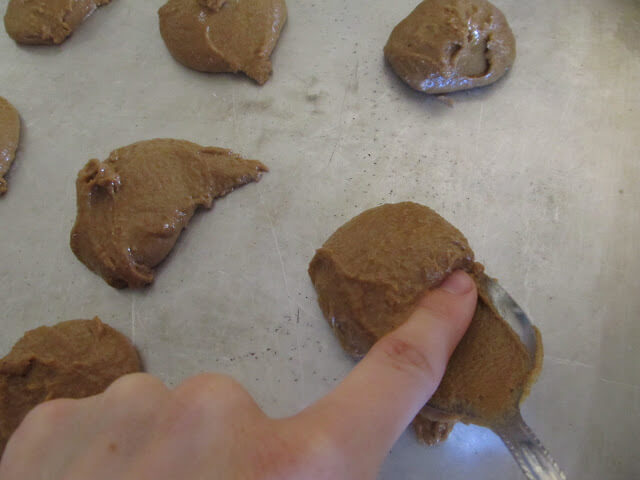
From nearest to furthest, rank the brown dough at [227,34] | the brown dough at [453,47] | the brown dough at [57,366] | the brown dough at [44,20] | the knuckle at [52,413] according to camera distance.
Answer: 1. the knuckle at [52,413]
2. the brown dough at [57,366]
3. the brown dough at [453,47]
4. the brown dough at [227,34]
5. the brown dough at [44,20]

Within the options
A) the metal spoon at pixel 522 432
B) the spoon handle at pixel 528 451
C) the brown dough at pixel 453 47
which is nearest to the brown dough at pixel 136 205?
the brown dough at pixel 453 47

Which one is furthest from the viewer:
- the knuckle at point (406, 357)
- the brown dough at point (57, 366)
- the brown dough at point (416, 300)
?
the brown dough at point (57, 366)

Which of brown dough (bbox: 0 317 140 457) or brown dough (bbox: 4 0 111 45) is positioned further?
brown dough (bbox: 4 0 111 45)

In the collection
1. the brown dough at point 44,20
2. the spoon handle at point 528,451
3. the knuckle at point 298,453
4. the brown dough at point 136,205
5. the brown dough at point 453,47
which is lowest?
the spoon handle at point 528,451

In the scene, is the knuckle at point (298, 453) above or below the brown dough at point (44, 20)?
below

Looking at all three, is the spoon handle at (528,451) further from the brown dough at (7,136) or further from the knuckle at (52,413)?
the brown dough at (7,136)

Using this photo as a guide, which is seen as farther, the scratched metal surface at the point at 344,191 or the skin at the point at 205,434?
the scratched metal surface at the point at 344,191

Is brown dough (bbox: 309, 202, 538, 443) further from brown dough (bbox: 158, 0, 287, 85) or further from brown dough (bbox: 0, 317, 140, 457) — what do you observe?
brown dough (bbox: 158, 0, 287, 85)

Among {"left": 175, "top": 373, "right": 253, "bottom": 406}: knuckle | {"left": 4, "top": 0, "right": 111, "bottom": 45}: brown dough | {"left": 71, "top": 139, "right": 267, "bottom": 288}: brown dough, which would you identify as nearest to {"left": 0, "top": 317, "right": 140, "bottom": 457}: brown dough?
{"left": 71, "top": 139, "right": 267, "bottom": 288}: brown dough
